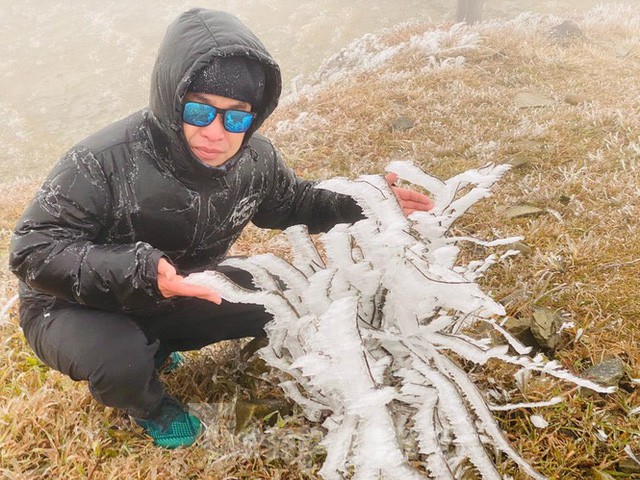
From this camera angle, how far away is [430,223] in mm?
2252

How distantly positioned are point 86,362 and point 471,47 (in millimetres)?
9020

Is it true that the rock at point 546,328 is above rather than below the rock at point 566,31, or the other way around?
below

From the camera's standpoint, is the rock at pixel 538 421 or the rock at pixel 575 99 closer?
the rock at pixel 538 421

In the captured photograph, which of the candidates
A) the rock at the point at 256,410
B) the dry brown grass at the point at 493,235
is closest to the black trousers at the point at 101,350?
the dry brown grass at the point at 493,235

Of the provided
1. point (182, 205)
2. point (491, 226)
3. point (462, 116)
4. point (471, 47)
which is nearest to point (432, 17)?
point (471, 47)

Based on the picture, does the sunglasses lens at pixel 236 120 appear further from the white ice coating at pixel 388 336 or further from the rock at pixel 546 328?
the rock at pixel 546 328

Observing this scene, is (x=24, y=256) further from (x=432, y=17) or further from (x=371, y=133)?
(x=432, y=17)

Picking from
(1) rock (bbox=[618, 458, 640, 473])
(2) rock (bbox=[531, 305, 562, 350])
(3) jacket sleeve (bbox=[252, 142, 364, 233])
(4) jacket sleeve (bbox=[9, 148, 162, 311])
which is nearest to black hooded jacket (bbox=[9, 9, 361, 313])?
(4) jacket sleeve (bbox=[9, 148, 162, 311])

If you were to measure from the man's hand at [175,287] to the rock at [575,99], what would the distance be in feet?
21.7

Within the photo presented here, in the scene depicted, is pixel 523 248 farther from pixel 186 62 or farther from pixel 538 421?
pixel 186 62

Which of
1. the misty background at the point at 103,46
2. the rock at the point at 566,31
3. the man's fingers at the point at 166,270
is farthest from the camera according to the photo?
the misty background at the point at 103,46

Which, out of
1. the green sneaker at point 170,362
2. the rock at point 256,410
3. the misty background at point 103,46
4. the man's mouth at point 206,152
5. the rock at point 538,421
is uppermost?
the man's mouth at point 206,152

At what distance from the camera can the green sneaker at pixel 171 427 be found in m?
2.65

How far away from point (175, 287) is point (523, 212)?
11.0 ft
